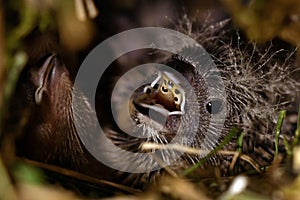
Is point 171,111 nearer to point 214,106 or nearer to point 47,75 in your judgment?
point 214,106

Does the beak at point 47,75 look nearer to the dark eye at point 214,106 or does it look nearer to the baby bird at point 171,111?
the baby bird at point 171,111

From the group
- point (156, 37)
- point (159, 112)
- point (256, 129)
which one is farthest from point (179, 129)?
point (156, 37)

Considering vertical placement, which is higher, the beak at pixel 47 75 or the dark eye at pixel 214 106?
the dark eye at pixel 214 106

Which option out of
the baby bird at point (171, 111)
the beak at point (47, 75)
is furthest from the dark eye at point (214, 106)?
the beak at point (47, 75)

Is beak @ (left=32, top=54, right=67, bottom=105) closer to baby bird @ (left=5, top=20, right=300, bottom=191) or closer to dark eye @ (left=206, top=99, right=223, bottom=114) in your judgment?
baby bird @ (left=5, top=20, right=300, bottom=191)

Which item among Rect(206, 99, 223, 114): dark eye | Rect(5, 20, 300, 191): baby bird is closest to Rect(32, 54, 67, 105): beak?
Rect(5, 20, 300, 191): baby bird

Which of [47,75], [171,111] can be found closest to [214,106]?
[171,111]

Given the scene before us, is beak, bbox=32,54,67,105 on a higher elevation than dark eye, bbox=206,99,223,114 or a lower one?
lower

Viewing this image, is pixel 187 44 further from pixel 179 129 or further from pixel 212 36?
pixel 179 129
